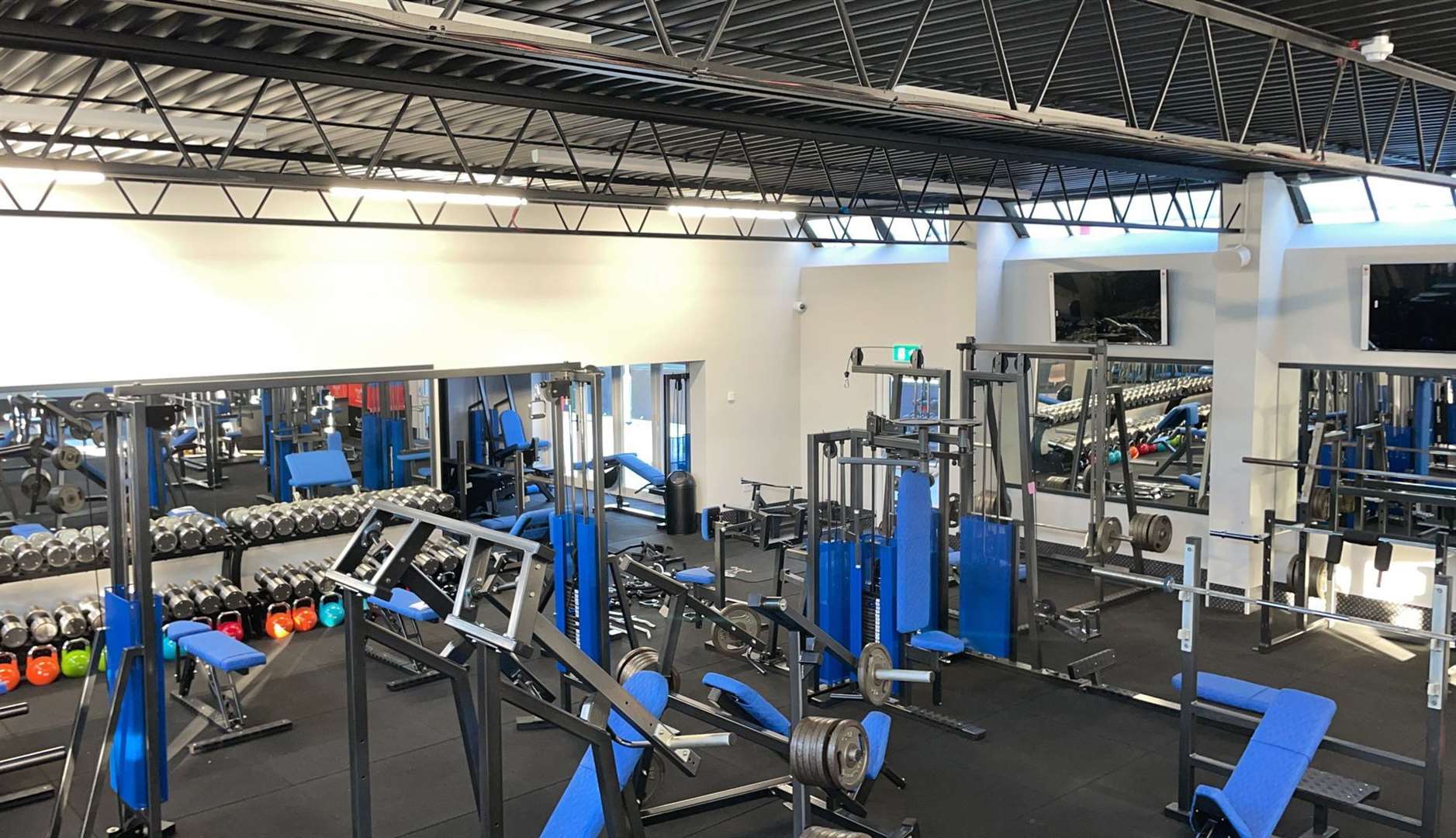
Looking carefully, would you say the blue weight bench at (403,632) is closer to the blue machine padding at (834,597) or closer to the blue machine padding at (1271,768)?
the blue machine padding at (834,597)

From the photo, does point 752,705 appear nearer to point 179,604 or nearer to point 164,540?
point 179,604

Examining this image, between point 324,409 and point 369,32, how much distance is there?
22.2 feet

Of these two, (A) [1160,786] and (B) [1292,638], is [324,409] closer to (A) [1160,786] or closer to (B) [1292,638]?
(A) [1160,786]

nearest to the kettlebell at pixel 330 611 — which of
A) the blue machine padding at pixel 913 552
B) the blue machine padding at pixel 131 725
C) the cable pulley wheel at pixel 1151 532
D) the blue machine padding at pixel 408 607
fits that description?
the blue machine padding at pixel 408 607

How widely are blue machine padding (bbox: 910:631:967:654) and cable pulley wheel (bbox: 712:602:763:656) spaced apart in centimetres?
103

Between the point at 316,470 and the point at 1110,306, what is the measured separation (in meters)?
7.15

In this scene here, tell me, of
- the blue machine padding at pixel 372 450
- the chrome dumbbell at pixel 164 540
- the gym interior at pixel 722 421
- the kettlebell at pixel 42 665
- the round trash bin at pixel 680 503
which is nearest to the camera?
the gym interior at pixel 722 421

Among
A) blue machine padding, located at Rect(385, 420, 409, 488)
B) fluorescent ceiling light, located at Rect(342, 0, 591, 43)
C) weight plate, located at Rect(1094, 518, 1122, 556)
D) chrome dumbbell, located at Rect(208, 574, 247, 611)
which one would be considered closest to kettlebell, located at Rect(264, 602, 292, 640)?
chrome dumbbell, located at Rect(208, 574, 247, 611)

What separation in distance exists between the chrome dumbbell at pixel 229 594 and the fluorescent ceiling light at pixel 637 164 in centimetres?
378

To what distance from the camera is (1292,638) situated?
7.81 meters

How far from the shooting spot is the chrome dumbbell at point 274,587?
26.4 feet

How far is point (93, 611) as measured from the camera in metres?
7.41

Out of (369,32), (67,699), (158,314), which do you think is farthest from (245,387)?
(369,32)

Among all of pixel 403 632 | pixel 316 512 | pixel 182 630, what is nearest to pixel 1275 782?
pixel 403 632
